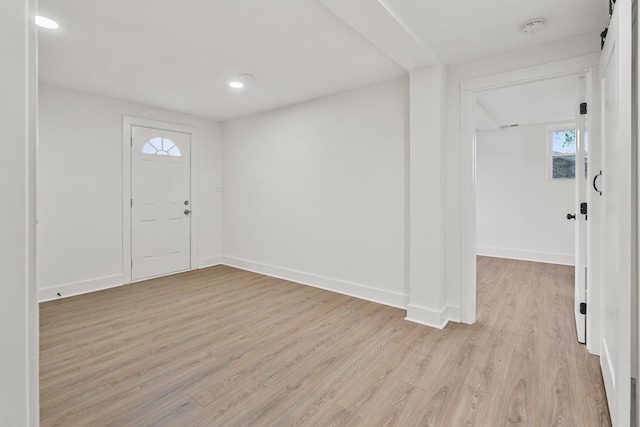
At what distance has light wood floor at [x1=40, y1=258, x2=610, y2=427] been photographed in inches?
69.6

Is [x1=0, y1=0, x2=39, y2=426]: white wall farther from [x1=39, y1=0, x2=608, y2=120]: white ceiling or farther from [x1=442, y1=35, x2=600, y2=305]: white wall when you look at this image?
[x1=442, y1=35, x2=600, y2=305]: white wall

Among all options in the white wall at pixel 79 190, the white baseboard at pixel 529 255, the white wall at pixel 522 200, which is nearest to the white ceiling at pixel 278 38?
the white wall at pixel 79 190

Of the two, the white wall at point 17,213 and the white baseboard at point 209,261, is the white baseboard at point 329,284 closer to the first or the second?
the white baseboard at point 209,261

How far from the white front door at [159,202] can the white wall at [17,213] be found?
4.04 meters

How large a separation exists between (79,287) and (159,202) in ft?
4.65

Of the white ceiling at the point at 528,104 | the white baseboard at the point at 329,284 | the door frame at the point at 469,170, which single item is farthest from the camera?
the white ceiling at the point at 528,104

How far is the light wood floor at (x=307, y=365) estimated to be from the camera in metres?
1.77

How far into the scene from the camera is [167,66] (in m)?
3.08

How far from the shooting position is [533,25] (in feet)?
7.28

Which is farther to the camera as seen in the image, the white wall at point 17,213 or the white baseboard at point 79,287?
the white baseboard at point 79,287

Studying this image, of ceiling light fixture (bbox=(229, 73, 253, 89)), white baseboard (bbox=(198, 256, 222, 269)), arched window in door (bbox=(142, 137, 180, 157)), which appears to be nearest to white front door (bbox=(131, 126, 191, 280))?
arched window in door (bbox=(142, 137, 180, 157))

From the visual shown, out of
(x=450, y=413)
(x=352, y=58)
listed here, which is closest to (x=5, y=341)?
(x=450, y=413)

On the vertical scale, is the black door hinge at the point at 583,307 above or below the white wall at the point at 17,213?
below

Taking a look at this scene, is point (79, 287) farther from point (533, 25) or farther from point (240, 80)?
point (533, 25)
